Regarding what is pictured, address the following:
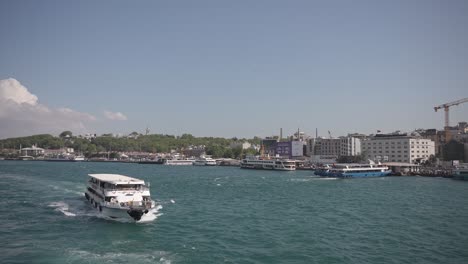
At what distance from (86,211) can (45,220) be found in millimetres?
4876

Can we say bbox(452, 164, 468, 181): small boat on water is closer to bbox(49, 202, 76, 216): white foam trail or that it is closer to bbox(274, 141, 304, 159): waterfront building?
bbox(49, 202, 76, 216): white foam trail

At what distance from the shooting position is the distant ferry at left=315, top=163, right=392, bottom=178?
84.6 meters

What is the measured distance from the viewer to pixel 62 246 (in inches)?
965

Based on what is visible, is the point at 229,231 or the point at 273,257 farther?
the point at 229,231

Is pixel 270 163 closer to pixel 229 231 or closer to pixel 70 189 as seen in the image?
pixel 70 189

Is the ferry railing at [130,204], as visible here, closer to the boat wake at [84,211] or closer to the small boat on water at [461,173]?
the boat wake at [84,211]

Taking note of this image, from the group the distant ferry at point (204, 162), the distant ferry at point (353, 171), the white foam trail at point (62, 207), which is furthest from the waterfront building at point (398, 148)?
the white foam trail at point (62, 207)

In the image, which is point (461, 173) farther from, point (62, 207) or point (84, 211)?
point (62, 207)

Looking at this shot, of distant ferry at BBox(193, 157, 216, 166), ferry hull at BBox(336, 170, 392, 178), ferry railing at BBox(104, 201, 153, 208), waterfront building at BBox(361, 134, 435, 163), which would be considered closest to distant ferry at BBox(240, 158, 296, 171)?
waterfront building at BBox(361, 134, 435, 163)

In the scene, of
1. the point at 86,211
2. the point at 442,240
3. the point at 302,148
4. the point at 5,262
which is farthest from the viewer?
the point at 302,148

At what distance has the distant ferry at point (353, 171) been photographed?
84.6m

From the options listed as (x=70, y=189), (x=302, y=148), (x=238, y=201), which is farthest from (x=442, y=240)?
(x=302, y=148)

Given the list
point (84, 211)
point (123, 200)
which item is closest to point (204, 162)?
point (84, 211)

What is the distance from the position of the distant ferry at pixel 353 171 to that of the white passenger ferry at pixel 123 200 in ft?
188
